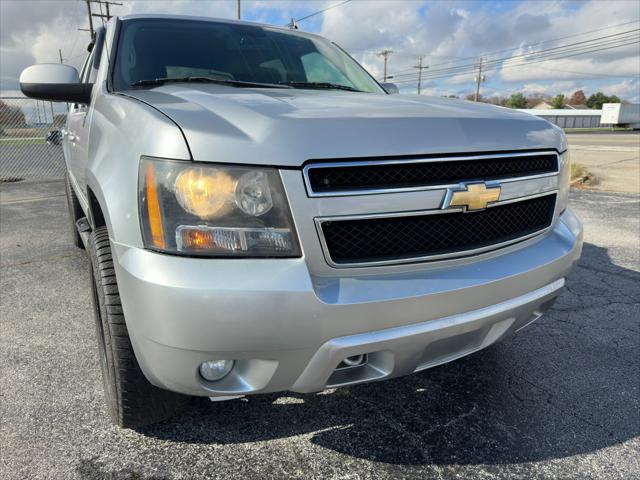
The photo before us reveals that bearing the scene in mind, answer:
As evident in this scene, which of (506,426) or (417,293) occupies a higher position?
(417,293)

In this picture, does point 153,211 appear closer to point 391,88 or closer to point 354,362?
point 354,362

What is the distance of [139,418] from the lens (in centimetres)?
186

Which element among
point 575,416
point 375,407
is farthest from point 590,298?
point 375,407

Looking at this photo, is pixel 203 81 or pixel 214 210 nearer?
pixel 214 210

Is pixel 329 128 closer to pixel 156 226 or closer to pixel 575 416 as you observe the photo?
pixel 156 226

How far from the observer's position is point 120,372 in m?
1.73

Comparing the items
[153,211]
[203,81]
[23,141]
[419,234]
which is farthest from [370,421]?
[23,141]

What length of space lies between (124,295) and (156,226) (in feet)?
0.86

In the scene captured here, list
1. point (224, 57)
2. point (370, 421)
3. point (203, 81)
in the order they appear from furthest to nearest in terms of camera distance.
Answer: point (224, 57) → point (203, 81) → point (370, 421)

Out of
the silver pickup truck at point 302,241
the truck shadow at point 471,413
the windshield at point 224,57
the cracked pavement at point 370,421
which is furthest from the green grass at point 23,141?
the truck shadow at point 471,413

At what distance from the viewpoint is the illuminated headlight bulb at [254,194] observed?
147 centimetres

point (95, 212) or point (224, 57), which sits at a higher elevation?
point (224, 57)

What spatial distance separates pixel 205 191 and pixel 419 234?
2.36 ft

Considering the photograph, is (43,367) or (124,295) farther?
(43,367)
